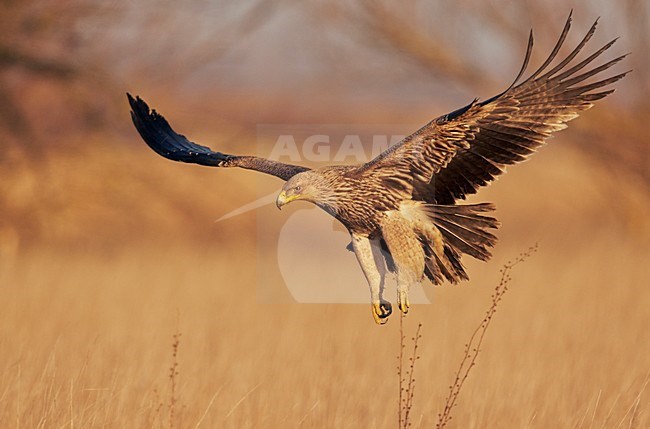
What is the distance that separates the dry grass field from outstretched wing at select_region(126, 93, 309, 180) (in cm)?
76

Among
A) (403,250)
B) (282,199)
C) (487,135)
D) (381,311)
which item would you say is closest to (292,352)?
(487,135)

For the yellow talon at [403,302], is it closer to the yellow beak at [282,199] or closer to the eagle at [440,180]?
the eagle at [440,180]

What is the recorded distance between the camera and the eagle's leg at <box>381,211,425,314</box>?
3.65 meters

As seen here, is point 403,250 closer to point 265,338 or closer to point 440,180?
point 440,180

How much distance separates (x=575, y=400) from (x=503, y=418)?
2.30 ft

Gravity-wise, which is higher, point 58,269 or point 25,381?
point 58,269

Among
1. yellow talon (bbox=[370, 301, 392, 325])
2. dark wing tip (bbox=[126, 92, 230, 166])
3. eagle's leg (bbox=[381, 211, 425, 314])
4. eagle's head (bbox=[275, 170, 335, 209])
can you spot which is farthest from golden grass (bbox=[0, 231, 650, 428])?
yellow talon (bbox=[370, 301, 392, 325])

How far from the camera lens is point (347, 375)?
6.58 m

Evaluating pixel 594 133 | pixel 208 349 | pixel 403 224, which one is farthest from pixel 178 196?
pixel 403 224

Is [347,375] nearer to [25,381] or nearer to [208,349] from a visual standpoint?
[208,349]

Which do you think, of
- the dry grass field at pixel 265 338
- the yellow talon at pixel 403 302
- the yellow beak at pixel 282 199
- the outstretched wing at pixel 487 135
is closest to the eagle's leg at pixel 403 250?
the yellow talon at pixel 403 302

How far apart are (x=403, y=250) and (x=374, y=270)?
0.52 ft

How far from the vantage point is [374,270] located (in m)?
3.62

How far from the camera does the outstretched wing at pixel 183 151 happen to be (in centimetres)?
439
